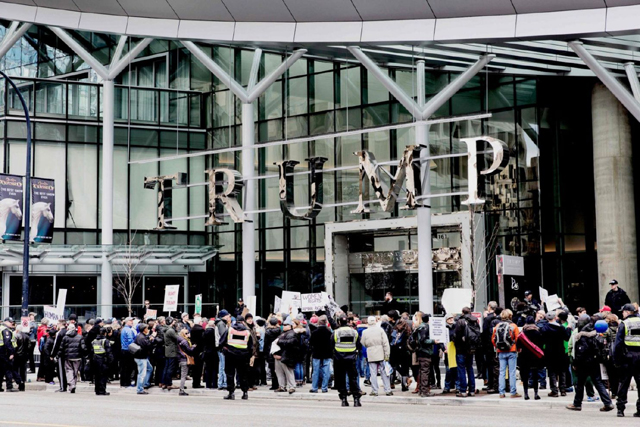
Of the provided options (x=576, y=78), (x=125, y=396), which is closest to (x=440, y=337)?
(x=125, y=396)

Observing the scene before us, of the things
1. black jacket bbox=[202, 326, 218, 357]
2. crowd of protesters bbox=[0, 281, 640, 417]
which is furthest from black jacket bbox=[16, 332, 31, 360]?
black jacket bbox=[202, 326, 218, 357]

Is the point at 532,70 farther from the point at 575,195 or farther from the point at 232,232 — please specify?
the point at 232,232

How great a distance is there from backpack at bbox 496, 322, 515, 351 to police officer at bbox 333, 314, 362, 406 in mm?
2935

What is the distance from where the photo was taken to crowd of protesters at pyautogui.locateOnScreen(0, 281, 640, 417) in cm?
1828

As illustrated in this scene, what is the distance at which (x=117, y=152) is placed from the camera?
4388 centimetres

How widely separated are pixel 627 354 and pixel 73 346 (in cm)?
1321

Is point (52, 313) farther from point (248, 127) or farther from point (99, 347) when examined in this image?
point (248, 127)

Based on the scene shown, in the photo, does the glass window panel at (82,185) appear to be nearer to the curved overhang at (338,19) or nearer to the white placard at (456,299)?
the curved overhang at (338,19)

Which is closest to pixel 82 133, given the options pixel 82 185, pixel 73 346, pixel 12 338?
pixel 82 185

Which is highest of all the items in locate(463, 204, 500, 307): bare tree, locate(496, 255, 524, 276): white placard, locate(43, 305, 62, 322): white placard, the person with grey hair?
locate(463, 204, 500, 307): bare tree

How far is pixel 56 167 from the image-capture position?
4294cm

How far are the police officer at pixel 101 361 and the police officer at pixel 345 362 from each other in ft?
21.0

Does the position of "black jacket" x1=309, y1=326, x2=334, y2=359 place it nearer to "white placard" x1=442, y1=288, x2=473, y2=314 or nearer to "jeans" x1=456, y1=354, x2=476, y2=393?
"jeans" x1=456, y1=354, x2=476, y2=393

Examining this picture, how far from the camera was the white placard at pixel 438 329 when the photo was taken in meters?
21.0
